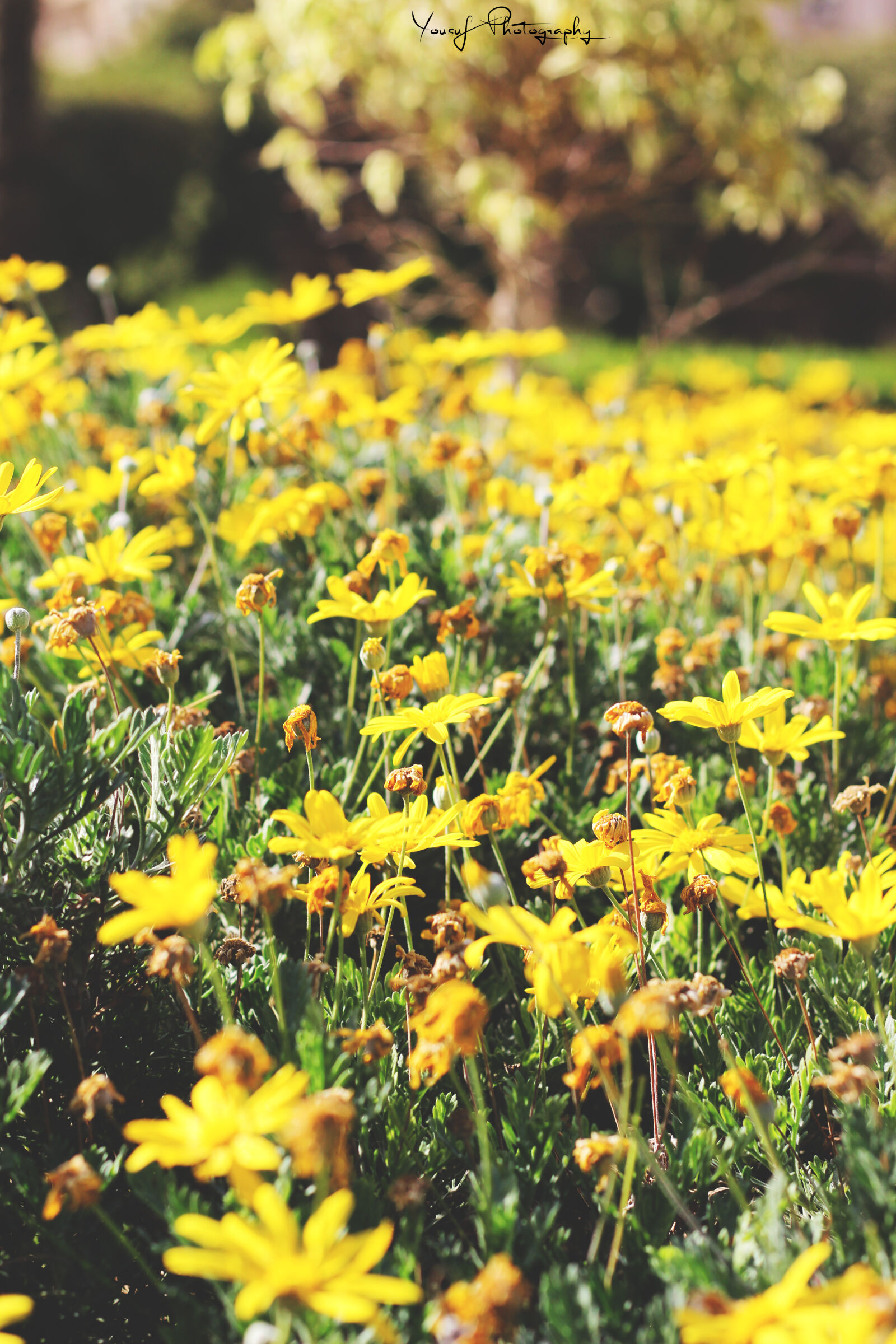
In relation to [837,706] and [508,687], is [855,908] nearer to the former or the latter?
[837,706]

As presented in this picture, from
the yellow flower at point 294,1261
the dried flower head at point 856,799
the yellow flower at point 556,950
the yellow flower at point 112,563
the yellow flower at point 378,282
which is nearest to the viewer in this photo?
the yellow flower at point 294,1261

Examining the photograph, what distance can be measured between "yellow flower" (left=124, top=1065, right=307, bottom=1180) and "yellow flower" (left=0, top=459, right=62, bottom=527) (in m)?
0.71

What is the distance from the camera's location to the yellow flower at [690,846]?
3.88ft

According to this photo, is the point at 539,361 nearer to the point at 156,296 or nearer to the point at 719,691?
the point at 719,691

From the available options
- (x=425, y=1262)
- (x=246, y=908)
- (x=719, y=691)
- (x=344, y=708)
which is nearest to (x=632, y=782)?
(x=719, y=691)

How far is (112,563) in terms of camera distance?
1650mm

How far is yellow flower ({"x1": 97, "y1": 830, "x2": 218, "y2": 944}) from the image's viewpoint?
78 cm

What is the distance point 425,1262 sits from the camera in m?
1.09

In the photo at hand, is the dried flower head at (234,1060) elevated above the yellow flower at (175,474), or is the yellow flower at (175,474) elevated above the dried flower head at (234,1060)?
the yellow flower at (175,474)

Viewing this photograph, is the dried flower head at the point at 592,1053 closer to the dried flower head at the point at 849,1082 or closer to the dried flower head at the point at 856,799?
the dried flower head at the point at 849,1082

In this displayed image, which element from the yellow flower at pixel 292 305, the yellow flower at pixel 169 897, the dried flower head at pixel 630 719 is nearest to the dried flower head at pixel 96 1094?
the yellow flower at pixel 169 897

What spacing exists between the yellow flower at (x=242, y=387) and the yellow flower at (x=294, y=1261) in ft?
4.19

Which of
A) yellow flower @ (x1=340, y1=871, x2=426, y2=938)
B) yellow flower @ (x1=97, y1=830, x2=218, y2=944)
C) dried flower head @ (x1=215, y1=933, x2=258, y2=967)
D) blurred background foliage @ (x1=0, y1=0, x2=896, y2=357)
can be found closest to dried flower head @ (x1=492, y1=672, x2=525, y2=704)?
yellow flower @ (x1=340, y1=871, x2=426, y2=938)

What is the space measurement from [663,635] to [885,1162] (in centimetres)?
96
